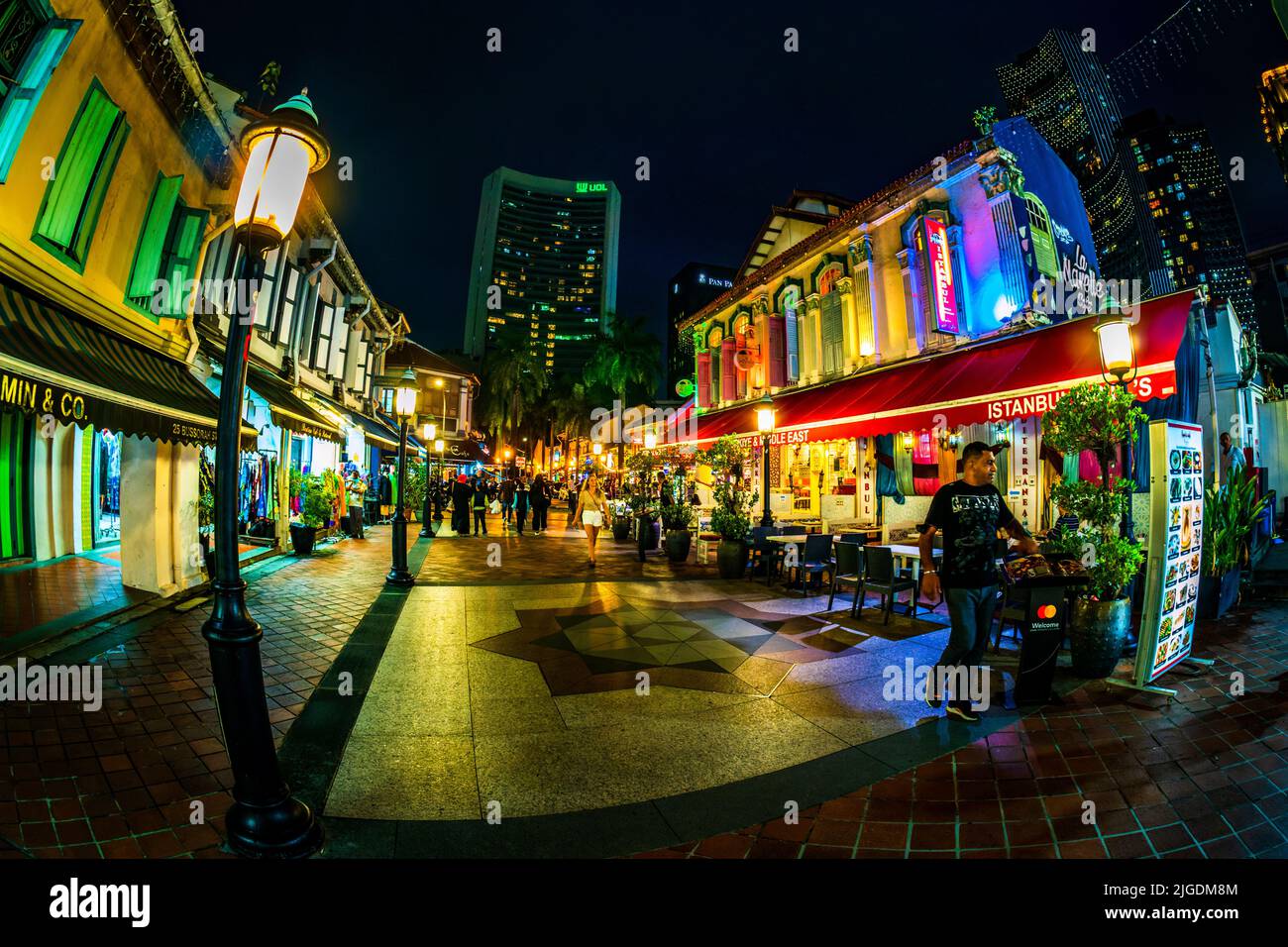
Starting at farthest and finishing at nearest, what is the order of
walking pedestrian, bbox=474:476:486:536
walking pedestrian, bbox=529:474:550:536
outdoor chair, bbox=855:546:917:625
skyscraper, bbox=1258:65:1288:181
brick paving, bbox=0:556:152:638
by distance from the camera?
walking pedestrian, bbox=529:474:550:536, walking pedestrian, bbox=474:476:486:536, skyscraper, bbox=1258:65:1288:181, outdoor chair, bbox=855:546:917:625, brick paving, bbox=0:556:152:638

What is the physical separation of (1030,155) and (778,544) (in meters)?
10.4

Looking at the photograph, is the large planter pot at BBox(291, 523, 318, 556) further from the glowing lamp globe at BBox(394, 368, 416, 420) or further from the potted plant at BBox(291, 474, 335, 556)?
the glowing lamp globe at BBox(394, 368, 416, 420)

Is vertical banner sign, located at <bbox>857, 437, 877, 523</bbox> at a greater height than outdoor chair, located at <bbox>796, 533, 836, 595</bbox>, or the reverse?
vertical banner sign, located at <bbox>857, 437, 877, 523</bbox>

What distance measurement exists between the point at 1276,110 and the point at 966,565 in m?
33.6

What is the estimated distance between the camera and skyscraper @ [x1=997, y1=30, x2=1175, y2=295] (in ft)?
101

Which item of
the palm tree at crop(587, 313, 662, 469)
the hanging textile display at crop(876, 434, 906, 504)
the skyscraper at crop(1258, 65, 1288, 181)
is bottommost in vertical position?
the hanging textile display at crop(876, 434, 906, 504)

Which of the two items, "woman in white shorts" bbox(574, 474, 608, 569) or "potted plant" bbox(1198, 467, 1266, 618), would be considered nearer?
"potted plant" bbox(1198, 467, 1266, 618)

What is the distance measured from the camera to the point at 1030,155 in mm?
12125

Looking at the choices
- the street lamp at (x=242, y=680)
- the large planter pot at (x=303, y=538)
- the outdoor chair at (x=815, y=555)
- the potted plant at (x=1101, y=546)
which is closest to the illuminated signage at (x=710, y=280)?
the large planter pot at (x=303, y=538)

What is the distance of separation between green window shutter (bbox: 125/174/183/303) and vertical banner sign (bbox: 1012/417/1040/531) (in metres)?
14.9

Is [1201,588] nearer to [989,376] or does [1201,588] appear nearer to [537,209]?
[989,376]

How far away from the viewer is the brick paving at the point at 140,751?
272 centimetres

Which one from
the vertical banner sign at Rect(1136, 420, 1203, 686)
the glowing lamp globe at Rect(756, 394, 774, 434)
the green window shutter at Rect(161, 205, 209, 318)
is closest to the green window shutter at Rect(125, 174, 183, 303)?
the green window shutter at Rect(161, 205, 209, 318)

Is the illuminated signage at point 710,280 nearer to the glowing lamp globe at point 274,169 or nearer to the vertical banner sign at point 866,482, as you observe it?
the vertical banner sign at point 866,482
